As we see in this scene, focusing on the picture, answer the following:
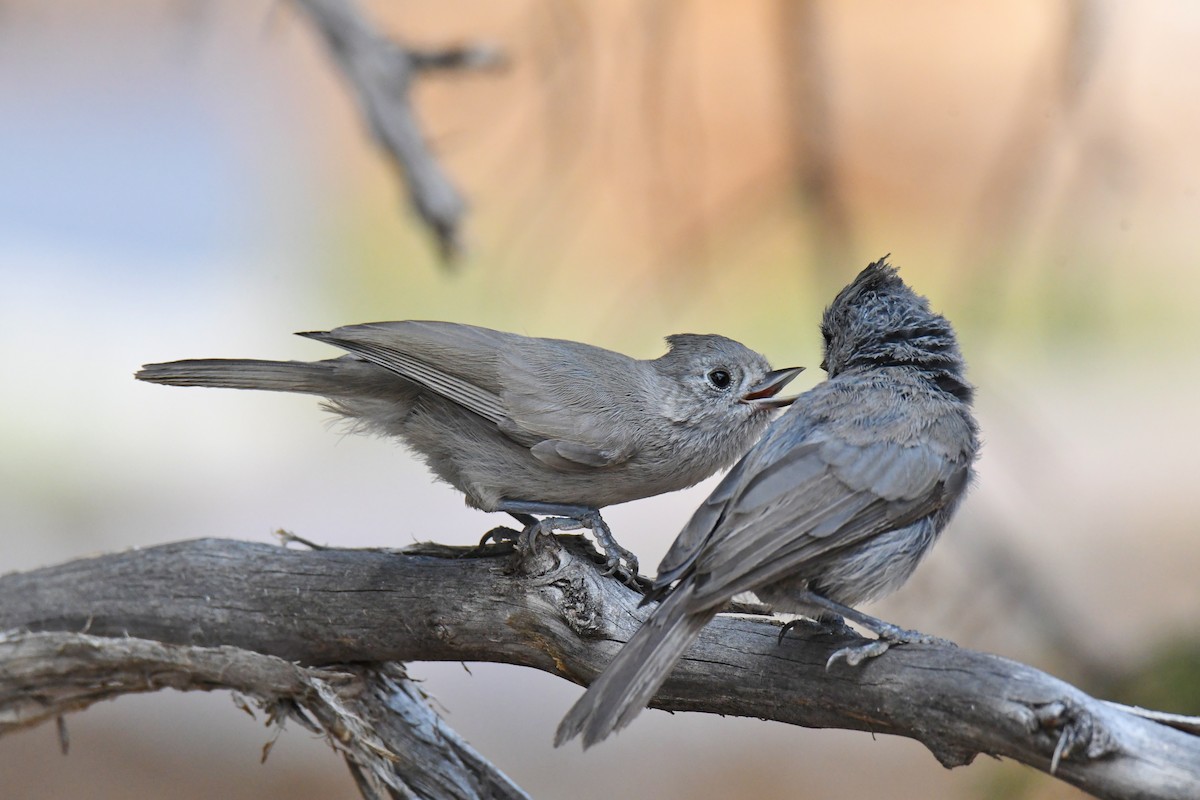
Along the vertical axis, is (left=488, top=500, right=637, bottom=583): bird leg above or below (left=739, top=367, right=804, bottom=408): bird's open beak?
below

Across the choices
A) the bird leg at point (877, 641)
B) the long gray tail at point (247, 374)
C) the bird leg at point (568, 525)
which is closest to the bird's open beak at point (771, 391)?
the bird leg at point (568, 525)

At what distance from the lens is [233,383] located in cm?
322

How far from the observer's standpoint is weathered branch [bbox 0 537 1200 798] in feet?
7.09

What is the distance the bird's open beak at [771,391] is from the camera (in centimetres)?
331

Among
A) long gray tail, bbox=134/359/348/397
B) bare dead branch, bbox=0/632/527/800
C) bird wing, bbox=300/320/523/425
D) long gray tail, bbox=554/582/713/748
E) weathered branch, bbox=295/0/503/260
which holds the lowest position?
bare dead branch, bbox=0/632/527/800

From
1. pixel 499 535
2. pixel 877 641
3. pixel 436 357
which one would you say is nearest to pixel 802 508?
pixel 877 641

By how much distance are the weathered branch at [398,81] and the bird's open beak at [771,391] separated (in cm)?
133

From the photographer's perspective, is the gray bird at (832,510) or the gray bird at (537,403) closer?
the gray bird at (832,510)

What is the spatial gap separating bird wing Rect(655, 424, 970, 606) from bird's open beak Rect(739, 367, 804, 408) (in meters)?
0.56

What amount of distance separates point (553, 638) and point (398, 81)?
2356 mm

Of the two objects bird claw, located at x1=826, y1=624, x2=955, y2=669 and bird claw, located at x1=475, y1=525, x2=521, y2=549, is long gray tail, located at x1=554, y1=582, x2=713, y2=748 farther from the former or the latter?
bird claw, located at x1=475, y1=525, x2=521, y2=549

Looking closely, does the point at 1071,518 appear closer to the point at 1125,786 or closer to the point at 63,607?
the point at 1125,786

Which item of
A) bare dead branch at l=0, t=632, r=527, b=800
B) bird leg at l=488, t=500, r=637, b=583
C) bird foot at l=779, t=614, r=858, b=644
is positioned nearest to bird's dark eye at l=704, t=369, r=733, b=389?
bird leg at l=488, t=500, r=637, b=583

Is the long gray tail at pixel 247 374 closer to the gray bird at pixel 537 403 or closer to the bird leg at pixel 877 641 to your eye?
the gray bird at pixel 537 403
